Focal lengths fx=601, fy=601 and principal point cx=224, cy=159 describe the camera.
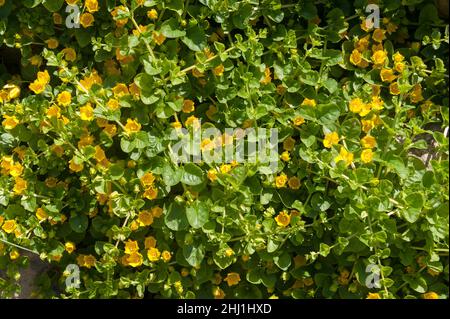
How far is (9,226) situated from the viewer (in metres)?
2.07

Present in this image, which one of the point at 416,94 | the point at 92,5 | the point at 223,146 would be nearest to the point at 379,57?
the point at 416,94

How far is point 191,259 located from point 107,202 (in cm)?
36

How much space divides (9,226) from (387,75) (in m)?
1.44

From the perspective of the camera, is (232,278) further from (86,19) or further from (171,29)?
(86,19)

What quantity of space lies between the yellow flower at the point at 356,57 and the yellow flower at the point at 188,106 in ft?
2.04

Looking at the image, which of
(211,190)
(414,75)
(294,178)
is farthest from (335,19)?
(211,190)

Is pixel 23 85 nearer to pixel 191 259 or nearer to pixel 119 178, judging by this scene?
pixel 119 178

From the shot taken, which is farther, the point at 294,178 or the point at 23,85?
the point at 23,85

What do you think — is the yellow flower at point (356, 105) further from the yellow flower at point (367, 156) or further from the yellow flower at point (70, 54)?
the yellow flower at point (70, 54)

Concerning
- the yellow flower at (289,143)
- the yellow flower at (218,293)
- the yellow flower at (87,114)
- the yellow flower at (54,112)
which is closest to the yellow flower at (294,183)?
the yellow flower at (289,143)

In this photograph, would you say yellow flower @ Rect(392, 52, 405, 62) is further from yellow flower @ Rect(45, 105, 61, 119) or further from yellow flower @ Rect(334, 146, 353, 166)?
yellow flower @ Rect(45, 105, 61, 119)
